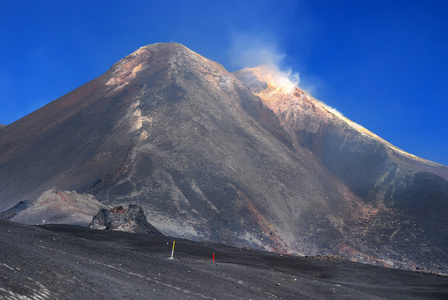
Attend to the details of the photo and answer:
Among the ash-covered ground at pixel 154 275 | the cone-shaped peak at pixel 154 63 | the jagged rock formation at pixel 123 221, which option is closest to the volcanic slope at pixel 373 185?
the cone-shaped peak at pixel 154 63

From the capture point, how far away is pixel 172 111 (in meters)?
69.8

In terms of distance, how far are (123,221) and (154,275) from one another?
2245 centimetres

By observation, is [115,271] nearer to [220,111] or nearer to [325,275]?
[325,275]

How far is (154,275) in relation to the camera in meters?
17.1

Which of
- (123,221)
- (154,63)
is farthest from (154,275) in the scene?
(154,63)

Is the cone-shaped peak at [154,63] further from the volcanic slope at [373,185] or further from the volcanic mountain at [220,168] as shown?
the volcanic slope at [373,185]

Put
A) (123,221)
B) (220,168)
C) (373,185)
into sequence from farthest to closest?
(373,185) → (220,168) → (123,221)

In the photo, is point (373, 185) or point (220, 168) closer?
point (220, 168)

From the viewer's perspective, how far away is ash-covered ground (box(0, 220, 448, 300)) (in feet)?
40.8

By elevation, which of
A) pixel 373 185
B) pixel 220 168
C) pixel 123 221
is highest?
pixel 373 185

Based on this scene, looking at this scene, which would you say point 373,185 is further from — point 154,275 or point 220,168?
point 154,275

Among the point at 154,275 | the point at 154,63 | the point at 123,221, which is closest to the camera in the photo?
the point at 154,275

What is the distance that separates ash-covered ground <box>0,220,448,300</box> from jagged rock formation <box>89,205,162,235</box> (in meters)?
5.67

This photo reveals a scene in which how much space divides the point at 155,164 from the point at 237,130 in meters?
18.6
